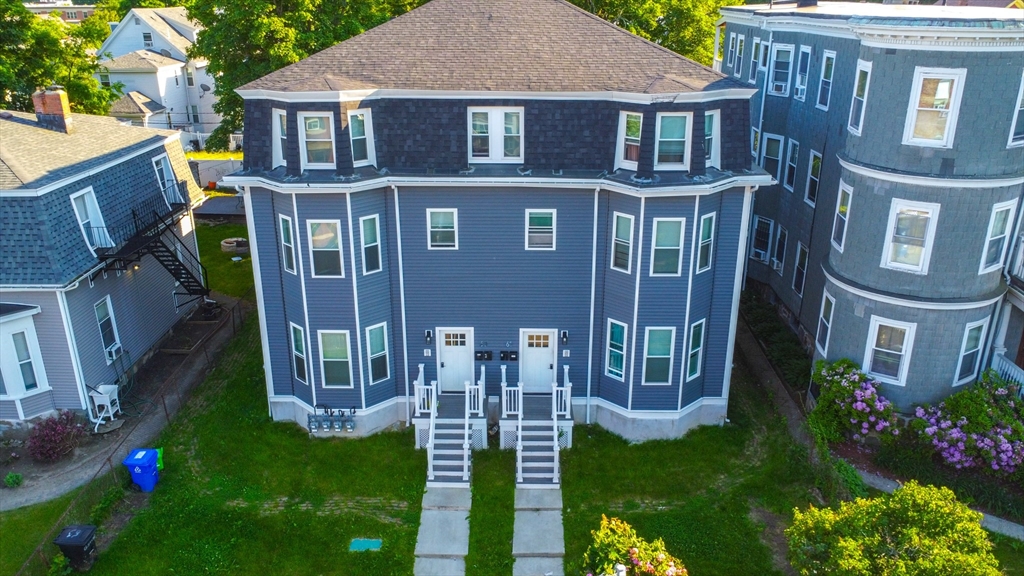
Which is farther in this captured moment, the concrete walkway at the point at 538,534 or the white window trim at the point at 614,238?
the white window trim at the point at 614,238

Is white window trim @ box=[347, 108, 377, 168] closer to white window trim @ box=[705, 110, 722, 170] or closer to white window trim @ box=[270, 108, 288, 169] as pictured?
white window trim @ box=[270, 108, 288, 169]

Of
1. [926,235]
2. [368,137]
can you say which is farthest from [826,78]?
[368,137]

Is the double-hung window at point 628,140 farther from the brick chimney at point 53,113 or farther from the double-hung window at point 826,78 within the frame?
the brick chimney at point 53,113

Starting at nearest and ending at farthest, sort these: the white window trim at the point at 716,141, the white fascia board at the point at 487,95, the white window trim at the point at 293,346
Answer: the white fascia board at the point at 487,95
the white window trim at the point at 716,141
the white window trim at the point at 293,346

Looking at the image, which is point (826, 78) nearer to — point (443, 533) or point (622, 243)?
point (622, 243)

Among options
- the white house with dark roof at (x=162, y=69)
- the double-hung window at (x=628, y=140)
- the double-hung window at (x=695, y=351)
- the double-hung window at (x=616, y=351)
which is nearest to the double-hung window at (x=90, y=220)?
the double-hung window at (x=616, y=351)

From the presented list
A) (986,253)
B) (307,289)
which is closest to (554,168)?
(307,289)
